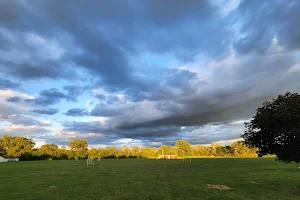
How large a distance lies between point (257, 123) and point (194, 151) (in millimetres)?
185648

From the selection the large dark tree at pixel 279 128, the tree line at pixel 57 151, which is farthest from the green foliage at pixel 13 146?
the large dark tree at pixel 279 128

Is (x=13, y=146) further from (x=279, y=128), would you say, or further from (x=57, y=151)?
(x=279, y=128)

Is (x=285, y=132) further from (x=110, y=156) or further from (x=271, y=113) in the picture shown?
(x=110, y=156)

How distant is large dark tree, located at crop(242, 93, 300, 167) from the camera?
17109 millimetres

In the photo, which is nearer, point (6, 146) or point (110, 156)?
point (6, 146)

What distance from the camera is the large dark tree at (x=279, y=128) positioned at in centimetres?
1711

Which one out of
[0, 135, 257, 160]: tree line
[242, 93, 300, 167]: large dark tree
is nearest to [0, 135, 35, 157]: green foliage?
[0, 135, 257, 160]: tree line

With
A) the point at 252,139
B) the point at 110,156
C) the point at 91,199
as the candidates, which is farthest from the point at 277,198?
the point at 110,156

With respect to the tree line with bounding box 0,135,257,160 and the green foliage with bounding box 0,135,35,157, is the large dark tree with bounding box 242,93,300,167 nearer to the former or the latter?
the tree line with bounding box 0,135,257,160

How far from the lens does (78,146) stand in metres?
185

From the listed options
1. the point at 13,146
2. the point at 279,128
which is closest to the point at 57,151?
the point at 13,146

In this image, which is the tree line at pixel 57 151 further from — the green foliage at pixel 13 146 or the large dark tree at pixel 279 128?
the large dark tree at pixel 279 128

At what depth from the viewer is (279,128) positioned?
17.9 meters

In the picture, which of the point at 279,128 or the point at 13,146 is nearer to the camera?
the point at 279,128
